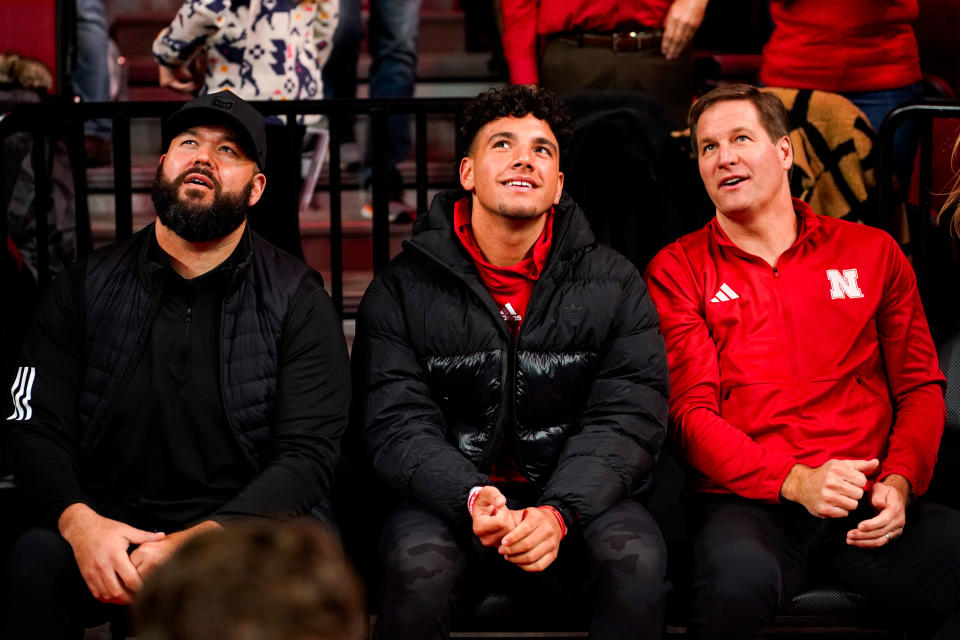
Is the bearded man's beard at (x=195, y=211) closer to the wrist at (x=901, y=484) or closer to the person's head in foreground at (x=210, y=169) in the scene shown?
the person's head in foreground at (x=210, y=169)

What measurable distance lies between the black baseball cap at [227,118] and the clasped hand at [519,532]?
1233 millimetres

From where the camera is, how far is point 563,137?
3.36 meters

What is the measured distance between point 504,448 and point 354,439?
0.46m

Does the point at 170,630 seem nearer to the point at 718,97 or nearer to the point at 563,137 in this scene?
the point at 563,137

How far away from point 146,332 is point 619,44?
2260 mm

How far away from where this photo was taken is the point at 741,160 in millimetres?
3277

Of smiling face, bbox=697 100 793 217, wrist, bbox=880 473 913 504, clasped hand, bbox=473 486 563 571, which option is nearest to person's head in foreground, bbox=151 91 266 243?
clasped hand, bbox=473 486 563 571

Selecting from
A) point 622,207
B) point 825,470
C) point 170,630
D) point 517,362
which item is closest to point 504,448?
point 517,362

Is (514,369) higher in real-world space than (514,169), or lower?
lower

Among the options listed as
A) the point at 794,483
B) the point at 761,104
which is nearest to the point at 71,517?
the point at 794,483

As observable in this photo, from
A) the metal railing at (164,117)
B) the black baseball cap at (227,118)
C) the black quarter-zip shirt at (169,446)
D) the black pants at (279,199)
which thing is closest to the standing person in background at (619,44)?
the metal railing at (164,117)

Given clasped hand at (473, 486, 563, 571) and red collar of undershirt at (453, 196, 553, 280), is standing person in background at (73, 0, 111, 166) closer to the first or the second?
red collar of undershirt at (453, 196, 553, 280)

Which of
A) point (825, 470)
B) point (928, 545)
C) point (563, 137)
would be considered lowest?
point (928, 545)

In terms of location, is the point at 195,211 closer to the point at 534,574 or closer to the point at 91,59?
the point at 534,574
